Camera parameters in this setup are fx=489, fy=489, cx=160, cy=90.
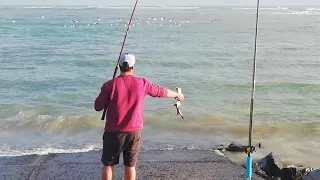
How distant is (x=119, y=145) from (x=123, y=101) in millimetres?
445

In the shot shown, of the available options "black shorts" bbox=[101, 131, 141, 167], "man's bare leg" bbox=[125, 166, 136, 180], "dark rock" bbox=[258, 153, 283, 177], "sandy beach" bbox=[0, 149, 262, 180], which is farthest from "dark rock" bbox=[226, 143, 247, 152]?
"black shorts" bbox=[101, 131, 141, 167]

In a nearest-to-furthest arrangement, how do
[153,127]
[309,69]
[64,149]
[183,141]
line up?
[64,149]
[183,141]
[153,127]
[309,69]

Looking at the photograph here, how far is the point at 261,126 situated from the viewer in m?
10.9

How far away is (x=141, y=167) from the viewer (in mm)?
6609

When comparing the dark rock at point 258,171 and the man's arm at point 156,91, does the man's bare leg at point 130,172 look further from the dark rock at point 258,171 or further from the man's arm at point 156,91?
the dark rock at point 258,171

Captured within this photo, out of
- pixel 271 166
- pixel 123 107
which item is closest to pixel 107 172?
pixel 123 107

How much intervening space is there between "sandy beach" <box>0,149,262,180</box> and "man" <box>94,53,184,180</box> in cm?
150

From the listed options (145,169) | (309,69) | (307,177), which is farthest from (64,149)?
(309,69)

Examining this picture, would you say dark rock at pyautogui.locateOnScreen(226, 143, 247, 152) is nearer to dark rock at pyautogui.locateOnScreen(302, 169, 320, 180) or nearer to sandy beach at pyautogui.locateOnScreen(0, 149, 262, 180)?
sandy beach at pyautogui.locateOnScreen(0, 149, 262, 180)

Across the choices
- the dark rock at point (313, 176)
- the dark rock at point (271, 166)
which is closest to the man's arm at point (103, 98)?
the dark rock at point (313, 176)

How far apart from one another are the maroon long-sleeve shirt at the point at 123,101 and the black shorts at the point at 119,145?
0.06m

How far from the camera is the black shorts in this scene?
15.5 feet

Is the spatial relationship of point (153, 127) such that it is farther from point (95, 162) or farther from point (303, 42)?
point (303, 42)

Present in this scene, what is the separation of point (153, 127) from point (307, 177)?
495cm
